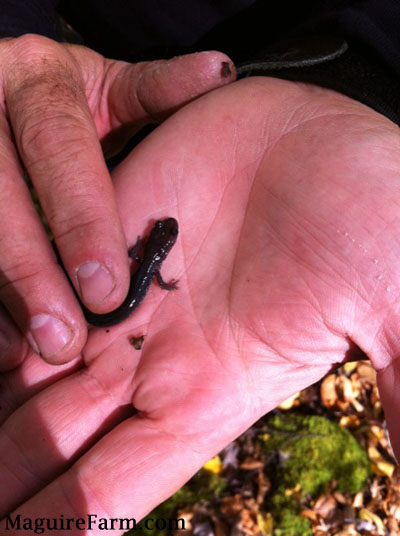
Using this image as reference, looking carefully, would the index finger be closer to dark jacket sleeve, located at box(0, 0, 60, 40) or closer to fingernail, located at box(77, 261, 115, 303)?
fingernail, located at box(77, 261, 115, 303)

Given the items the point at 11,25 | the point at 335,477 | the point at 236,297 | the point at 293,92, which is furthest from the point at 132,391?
the point at 11,25

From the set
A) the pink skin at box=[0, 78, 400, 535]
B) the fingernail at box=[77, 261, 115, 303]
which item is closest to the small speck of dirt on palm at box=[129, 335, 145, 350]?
the pink skin at box=[0, 78, 400, 535]

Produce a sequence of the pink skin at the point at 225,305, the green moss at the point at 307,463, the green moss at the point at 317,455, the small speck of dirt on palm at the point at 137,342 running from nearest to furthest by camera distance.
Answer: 1. the pink skin at the point at 225,305
2. the small speck of dirt on palm at the point at 137,342
3. the green moss at the point at 307,463
4. the green moss at the point at 317,455

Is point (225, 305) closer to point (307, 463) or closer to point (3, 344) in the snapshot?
point (3, 344)

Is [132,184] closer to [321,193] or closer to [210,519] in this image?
[321,193]

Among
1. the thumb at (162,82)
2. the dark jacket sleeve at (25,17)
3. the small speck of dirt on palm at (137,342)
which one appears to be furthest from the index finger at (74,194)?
the dark jacket sleeve at (25,17)

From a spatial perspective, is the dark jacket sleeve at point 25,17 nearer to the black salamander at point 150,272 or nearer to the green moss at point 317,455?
the black salamander at point 150,272
